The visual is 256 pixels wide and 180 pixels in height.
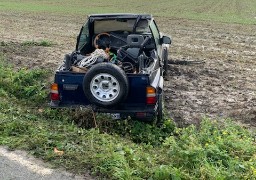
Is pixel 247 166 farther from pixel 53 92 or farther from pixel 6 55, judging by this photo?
pixel 6 55

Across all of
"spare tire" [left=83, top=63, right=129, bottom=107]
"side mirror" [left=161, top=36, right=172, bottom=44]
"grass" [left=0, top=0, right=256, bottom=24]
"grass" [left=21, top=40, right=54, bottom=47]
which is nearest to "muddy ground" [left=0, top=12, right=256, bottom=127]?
"grass" [left=21, top=40, right=54, bottom=47]

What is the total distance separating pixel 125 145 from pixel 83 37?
139 inches

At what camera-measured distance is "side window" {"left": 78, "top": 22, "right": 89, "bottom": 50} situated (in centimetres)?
817

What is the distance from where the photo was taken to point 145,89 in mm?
6211

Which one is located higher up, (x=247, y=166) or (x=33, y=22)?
(x=33, y=22)

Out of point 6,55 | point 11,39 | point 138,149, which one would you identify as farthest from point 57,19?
point 138,149

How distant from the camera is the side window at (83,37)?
8172 mm

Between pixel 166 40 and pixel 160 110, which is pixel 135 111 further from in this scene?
pixel 166 40

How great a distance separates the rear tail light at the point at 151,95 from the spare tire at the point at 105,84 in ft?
1.16

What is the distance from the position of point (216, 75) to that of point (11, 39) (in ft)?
28.1

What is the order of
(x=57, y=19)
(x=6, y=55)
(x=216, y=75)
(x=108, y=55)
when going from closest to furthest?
(x=108, y=55)
(x=216, y=75)
(x=6, y=55)
(x=57, y=19)

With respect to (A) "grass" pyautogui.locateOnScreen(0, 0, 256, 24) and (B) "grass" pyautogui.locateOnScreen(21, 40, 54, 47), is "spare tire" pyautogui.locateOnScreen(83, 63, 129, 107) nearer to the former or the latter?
(B) "grass" pyautogui.locateOnScreen(21, 40, 54, 47)

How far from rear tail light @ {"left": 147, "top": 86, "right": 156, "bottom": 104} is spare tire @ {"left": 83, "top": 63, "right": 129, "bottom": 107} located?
0.35 meters

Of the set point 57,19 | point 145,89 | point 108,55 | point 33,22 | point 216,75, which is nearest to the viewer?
point 145,89
